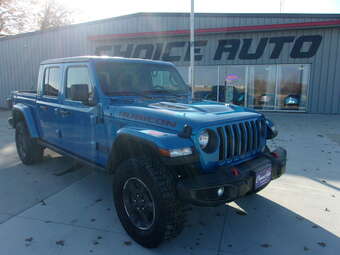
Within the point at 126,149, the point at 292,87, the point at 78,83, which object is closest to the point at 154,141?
the point at 126,149

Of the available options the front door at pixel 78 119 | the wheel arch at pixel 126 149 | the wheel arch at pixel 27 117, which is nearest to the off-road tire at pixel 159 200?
the wheel arch at pixel 126 149

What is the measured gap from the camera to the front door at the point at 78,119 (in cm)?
344

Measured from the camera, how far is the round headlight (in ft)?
8.13

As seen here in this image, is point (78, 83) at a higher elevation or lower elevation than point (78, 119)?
higher

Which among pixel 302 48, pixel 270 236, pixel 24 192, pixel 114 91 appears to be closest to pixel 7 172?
pixel 24 192

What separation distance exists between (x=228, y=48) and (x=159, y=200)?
1117cm

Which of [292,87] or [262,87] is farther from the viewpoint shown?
[262,87]

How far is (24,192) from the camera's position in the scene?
393cm

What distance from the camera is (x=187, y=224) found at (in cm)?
309

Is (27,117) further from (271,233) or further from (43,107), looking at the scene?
(271,233)

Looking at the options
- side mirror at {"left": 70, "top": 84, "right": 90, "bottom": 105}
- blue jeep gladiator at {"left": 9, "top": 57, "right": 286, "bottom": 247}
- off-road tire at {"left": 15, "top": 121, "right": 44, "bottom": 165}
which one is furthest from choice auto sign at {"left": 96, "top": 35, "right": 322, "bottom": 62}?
side mirror at {"left": 70, "top": 84, "right": 90, "bottom": 105}

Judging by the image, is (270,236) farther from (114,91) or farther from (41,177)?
(41,177)

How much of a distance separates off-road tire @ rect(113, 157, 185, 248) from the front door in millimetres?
1021

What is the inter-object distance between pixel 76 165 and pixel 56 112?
1307mm
